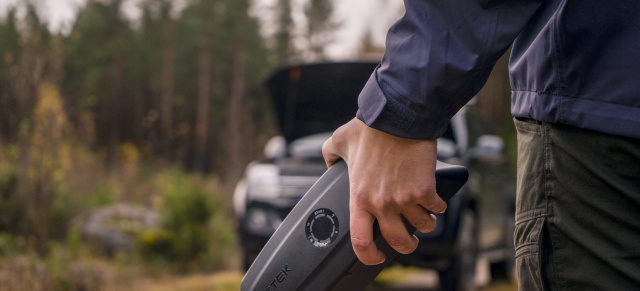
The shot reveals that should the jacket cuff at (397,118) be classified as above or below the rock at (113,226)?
above

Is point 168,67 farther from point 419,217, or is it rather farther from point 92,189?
point 419,217

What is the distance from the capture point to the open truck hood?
5539 mm

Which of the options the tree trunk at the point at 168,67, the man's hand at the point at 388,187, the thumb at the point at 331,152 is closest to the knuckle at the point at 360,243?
the man's hand at the point at 388,187

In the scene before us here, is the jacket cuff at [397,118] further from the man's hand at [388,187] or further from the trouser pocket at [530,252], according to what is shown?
the trouser pocket at [530,252]

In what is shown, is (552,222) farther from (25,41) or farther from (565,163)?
(25,41)

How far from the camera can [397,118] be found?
113 centimetres

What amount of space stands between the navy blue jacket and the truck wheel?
3.87m

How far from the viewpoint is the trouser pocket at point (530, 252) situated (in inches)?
46.4

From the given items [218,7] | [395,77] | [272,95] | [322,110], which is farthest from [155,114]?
[218,7]

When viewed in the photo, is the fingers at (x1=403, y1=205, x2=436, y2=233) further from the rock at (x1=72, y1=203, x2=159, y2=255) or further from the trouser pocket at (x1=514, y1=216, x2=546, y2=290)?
the rock at (x1=72, y1=203, x2=159, y2=255)

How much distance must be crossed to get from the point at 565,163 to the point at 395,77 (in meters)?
0.33

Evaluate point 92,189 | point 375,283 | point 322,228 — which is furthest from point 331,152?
point 92,189

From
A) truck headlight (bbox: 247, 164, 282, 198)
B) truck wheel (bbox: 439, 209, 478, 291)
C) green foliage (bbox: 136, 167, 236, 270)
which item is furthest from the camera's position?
green foliage (bbox: 136, 167, 236, 270)

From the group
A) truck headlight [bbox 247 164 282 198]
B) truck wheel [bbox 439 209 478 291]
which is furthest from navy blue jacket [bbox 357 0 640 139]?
truck headlight [bbox 247 164 282 198]
